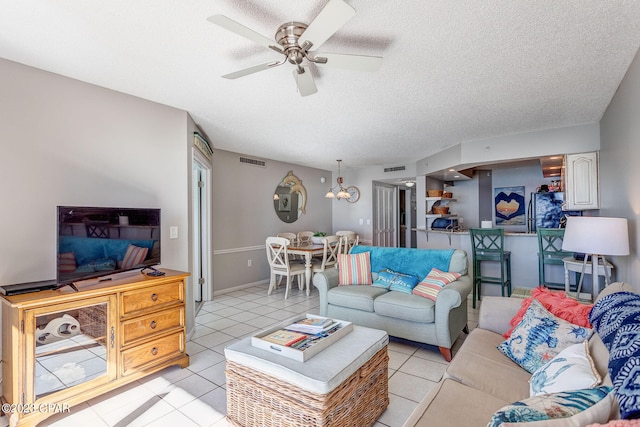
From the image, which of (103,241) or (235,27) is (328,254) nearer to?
(103,241)

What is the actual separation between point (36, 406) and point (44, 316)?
54 cm

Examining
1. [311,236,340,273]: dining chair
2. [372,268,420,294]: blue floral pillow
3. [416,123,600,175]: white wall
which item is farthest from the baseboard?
[416,123,600,175]: white wall

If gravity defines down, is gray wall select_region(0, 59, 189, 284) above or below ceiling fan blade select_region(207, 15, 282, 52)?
below

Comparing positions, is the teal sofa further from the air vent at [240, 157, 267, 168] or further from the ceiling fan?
the air vent at [240, 157, 267, 168]

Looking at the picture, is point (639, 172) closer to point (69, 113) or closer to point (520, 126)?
point (520, 126)

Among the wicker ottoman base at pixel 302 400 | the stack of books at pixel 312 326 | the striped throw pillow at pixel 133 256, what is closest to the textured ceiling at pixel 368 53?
the striped throw pillow at pixel 133 256

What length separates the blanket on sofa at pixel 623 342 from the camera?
77 centimetres

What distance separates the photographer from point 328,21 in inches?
59.9

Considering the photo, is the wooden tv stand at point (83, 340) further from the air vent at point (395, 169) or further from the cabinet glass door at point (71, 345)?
the air vent at point (395, 169)

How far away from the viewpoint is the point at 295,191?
655 cm

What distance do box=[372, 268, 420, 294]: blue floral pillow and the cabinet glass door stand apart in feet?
8.14

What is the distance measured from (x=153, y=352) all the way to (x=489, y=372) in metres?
2.38

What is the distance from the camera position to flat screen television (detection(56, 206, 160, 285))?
6.79ft

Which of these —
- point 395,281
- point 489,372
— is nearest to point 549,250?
point 395,281
